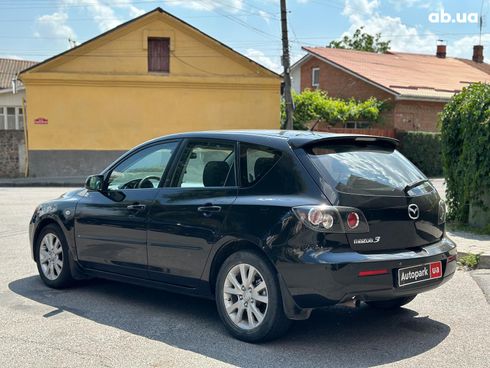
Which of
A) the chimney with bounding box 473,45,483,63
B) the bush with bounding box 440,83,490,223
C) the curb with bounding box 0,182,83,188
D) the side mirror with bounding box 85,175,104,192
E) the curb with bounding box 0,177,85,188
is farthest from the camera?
the chimney with bounding box 473,45,483,63

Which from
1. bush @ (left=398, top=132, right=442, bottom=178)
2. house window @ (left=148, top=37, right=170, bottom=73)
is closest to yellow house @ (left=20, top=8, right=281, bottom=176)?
house window @ (left=148, top=37, right=170, bottom=73)

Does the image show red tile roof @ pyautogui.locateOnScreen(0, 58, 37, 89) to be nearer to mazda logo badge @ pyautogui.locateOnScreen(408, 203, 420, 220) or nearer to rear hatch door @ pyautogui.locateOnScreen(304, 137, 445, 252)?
rear hatch door @ pyautogui.locateOnScreen(304, 137, 445, 252)

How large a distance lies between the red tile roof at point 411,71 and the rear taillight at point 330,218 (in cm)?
2602

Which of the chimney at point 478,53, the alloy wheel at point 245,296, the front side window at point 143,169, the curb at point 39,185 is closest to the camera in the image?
the alloy wheel at point 245,296

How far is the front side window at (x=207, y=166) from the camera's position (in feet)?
17.5

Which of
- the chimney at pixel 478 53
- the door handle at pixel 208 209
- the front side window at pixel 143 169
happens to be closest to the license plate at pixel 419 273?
the door handle at pixel 208 209

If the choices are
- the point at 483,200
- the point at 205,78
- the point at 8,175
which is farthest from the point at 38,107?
the point at 483,200

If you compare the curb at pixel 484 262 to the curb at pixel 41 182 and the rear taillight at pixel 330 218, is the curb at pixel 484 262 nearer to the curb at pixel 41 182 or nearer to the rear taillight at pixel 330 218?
the rear taillight at pixel 330 218

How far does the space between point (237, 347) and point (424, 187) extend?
207cm

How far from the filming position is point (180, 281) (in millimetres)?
5438

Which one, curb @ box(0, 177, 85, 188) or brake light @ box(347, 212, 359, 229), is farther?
curb @ box(0, 177, 85, 188)

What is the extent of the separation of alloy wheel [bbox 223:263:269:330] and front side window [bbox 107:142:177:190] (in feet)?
4.41

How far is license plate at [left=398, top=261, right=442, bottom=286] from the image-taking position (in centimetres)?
471

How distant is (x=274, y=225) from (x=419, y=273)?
4.01 ft
